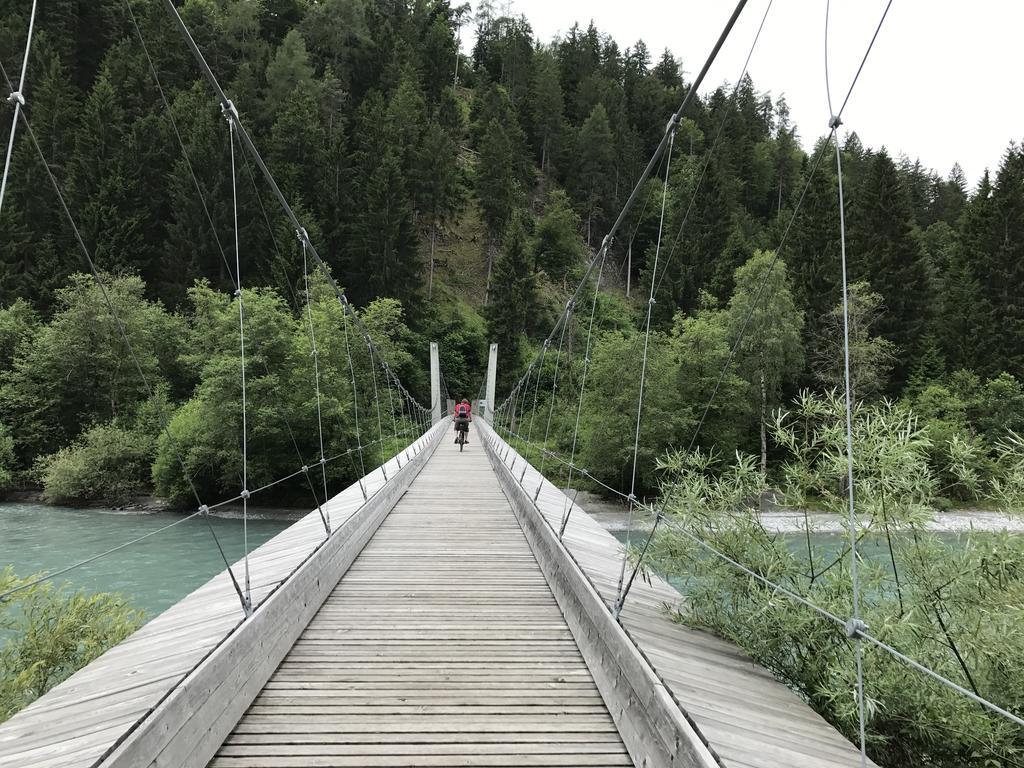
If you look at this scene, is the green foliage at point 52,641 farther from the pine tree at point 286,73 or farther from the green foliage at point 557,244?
the pine tree at point 286,73

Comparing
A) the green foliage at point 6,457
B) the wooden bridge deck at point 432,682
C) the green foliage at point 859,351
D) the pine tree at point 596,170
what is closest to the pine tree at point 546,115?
the pine tree at point 596,170

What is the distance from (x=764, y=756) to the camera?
1380 mm

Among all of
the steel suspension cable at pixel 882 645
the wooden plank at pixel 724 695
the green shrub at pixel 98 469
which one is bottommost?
the green shrub at pixel 98 469

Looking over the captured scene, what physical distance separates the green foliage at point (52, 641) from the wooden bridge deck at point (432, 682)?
2.49 meters

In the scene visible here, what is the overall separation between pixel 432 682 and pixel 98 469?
16.1 m

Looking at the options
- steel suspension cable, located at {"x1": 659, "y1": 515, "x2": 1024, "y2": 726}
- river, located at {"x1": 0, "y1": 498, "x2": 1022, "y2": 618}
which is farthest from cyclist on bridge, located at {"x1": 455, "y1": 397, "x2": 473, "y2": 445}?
steel suspension cable, located at {"x1": 659, "y1": 515, "x2": 1024, "y2": 726}

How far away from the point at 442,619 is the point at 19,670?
12.0ft

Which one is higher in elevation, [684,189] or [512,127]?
[512,127]

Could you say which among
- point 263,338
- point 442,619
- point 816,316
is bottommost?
point 442,619

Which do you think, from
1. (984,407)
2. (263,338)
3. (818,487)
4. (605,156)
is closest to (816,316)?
(984,407)

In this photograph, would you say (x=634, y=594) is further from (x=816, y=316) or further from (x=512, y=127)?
(x=512, y=127)

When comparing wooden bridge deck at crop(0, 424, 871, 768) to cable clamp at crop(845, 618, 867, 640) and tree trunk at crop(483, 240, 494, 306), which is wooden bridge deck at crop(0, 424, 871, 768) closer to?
cable clamp at crop(845, 618, 867, 640)

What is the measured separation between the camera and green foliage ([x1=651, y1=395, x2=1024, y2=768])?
5.36 feet

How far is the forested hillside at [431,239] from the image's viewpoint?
16.3 metres
